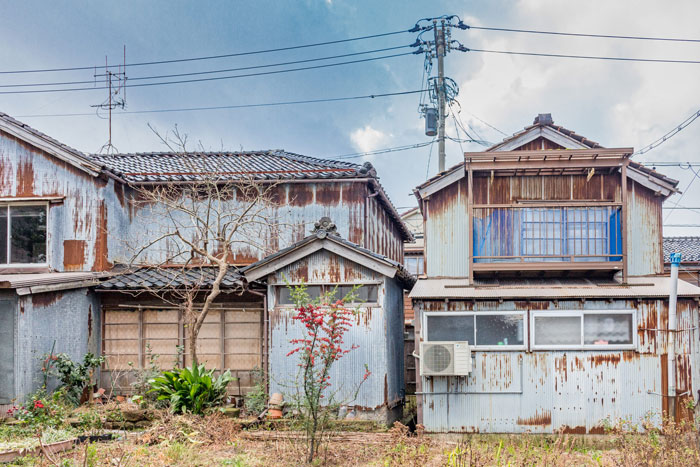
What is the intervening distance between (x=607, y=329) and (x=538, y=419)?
2129mm

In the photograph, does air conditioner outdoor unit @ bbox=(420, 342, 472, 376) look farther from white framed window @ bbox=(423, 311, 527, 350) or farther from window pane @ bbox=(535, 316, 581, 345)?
window pane @ bbox=(535, 316, 581, 345)

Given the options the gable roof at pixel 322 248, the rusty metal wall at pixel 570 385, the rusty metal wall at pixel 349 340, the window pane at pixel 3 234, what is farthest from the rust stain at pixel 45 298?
the rusty metal wall at pixel 570 385

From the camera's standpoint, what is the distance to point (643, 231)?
41.0ft

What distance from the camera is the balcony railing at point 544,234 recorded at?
12156 mm

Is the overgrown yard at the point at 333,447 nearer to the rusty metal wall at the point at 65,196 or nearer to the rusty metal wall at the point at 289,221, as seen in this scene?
the rusty metal wall at the point at 65,196

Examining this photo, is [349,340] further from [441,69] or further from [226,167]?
[441,69]

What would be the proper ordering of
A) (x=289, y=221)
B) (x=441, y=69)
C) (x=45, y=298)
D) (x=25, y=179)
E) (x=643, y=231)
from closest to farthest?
(x=643, y=231) → (x=45, y=298) → (x=25, y=179) → (x=289, y=221) → (x=441, y=69)

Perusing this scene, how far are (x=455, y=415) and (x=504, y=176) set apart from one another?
5.06 m

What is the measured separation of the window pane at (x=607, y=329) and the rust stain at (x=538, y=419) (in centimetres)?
155

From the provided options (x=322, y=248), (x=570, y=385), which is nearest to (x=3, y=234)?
(x=322, y=248)

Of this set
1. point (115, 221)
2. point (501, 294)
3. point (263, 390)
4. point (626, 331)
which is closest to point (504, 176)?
point (501, 294)

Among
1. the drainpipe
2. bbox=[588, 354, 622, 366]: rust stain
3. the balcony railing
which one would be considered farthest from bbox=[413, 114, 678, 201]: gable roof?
bbox=[588, 354, 622, 366]: rust stain

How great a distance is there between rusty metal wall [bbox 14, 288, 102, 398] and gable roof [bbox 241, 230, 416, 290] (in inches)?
171

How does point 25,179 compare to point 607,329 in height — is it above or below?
above
